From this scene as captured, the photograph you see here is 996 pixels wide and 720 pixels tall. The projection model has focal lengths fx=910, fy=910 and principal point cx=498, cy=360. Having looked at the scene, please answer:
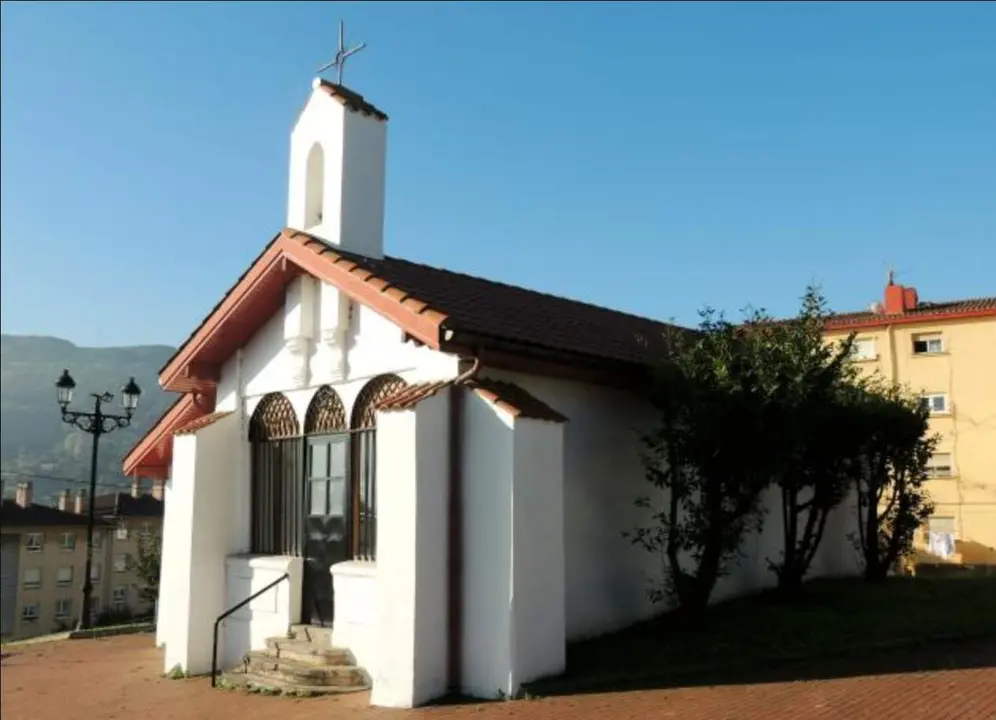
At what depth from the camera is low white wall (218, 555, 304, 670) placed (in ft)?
40.5

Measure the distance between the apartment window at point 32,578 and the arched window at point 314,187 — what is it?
5804 centimetres

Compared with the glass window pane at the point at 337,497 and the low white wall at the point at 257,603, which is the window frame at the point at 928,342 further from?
the low white wall at the point at 257,603

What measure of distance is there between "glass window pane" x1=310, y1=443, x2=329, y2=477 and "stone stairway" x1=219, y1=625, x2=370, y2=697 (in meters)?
2.05

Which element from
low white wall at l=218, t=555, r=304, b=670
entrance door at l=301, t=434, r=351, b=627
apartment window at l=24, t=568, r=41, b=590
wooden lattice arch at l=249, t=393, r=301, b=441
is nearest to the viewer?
entrance door at l=301, t=434, r=351, b=627

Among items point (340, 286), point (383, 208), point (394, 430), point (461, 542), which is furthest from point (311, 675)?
point (383, 208)

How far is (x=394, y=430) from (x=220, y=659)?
221 inches

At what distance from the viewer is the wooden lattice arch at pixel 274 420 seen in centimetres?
1318

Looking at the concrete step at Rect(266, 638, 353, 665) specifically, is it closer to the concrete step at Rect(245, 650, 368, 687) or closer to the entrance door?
the concrete step at Rect(245, 650, 368, 687)

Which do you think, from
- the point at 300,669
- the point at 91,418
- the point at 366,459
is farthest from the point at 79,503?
the point at 300,669

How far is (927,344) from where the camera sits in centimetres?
3678

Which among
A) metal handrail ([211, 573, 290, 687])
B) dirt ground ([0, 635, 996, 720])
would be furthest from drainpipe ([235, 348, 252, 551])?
dirt ground ([0, 635, 996, 720])

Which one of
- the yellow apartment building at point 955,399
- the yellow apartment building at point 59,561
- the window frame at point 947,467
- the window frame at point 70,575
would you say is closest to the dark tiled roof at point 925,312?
the yellow apartment building at point 955,399

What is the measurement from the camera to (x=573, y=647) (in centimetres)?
1130

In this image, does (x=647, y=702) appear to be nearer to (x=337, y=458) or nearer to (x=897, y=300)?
(x=337, y=458)
